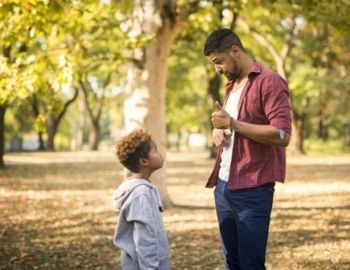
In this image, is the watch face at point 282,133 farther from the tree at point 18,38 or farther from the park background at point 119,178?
the tree at point 18,38

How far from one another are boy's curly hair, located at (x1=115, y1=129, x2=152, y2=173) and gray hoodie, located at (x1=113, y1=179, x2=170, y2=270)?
14 centimetres

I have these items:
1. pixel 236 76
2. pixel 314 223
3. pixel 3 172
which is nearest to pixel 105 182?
pixel 3 172

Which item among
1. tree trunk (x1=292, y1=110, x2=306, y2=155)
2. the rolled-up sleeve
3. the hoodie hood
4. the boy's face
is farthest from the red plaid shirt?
tree trunk (x1=292, y1=110, x2=306, y2=155)

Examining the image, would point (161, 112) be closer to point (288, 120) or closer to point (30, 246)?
point (30, 246)

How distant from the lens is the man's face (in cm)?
375

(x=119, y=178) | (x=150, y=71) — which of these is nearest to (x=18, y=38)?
(x=150, y=71)

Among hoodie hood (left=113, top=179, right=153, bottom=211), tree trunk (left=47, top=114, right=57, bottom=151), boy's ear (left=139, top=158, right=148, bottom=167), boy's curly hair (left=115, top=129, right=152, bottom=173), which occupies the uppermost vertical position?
boy's curly hair (left=115, top=129, right=152, bottom=173)

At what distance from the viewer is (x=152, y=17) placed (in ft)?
34.2

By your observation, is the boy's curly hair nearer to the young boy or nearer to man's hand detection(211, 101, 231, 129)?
the young boy

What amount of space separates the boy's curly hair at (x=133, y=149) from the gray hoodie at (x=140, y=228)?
14 cm

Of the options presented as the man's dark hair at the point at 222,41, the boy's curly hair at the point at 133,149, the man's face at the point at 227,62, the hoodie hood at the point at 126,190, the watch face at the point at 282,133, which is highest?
the man's dark hair at the point at 222,41

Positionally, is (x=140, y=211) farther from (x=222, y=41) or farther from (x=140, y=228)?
(x=222, y=41)

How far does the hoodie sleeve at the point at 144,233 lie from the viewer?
3.59 metres

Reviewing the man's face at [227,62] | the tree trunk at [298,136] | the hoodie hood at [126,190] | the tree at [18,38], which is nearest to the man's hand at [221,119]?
the man's face at [227,62]
